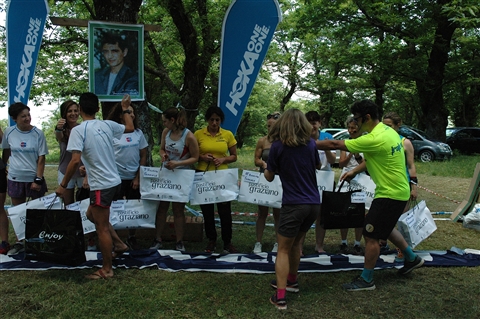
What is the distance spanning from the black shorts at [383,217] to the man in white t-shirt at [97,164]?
8.29 feet

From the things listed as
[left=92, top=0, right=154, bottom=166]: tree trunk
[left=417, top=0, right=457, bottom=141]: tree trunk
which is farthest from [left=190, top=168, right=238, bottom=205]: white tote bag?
[left=417, top=0, right=457, bottom=141]: tree trunk

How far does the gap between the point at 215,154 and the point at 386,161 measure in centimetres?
204

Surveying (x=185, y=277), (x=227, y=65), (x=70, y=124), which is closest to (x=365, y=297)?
(x=185, y=277)

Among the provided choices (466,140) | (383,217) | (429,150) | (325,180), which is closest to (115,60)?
(325,180)

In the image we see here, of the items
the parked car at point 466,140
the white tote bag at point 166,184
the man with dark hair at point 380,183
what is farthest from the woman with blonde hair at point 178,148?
the parked car at point 466,140

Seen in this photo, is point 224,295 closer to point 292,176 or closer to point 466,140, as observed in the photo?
point 292,176

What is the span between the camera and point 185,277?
414 centimetres

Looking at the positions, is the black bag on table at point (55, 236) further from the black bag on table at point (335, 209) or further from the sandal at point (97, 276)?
the black bag on table at point (335, 209)

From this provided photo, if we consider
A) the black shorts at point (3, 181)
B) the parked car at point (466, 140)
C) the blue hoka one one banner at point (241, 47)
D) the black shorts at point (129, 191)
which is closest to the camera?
the black shorts at point (3, 181)

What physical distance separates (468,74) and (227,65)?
1835 cm

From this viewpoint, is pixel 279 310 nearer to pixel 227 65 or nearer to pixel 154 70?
pixel 227 65

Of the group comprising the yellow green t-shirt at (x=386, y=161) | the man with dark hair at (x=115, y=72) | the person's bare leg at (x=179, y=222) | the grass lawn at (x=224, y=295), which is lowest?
the grass lawn at (x=224, y=295)

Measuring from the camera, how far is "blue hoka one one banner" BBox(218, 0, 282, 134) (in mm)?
5184

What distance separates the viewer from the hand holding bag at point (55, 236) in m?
3.99
